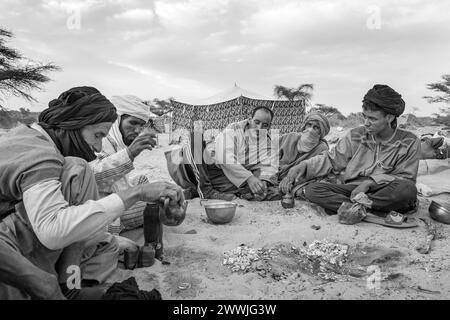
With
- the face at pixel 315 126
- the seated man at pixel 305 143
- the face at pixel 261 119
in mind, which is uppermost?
the face at pixel 261 119

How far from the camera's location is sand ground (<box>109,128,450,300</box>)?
2.53 m

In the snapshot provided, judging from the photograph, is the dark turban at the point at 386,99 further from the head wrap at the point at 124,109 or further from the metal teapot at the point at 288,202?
the head wrap at the point at 124,109

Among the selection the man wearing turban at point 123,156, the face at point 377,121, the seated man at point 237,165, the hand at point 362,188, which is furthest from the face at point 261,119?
the man wearing turban at point 123,156

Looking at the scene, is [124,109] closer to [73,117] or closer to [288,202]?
[73,117]

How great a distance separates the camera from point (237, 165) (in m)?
5.27

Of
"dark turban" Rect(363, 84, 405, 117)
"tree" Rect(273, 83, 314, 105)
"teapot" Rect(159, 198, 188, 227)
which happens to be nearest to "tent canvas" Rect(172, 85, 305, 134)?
"tree" Rect(273, 83, 314, 105)

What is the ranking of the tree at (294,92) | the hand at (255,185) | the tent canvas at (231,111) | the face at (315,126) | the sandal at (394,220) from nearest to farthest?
1. the sandal at (394,220)
2. the hand at (255,185)
3. the face at (315,126)
4. the tent canvas at (231,111)
5. the tree at (294,92)

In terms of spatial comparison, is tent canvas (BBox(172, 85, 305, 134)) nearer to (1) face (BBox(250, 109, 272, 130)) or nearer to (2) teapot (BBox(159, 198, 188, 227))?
Answer: (1) face (BBox(250, 109, 272, 130))

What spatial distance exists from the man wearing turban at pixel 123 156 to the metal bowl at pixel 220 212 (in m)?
0.75

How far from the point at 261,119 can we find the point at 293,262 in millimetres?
2750

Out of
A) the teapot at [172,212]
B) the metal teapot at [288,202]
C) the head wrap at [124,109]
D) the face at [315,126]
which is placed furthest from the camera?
the face at [315,126]

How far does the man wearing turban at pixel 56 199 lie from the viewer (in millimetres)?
1742

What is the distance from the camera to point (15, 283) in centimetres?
170
